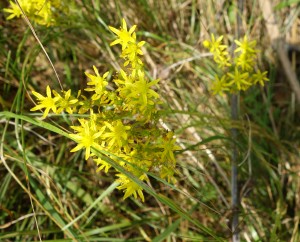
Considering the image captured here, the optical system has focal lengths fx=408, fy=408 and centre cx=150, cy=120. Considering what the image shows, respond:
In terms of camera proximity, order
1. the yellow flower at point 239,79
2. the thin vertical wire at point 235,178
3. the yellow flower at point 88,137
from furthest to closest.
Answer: the thin vertical wire at point 235,178
the yellow flower at point 239,79
the yellow flower at point 88,137

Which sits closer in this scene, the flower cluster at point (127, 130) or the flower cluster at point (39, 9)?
the flower cluster at point (127, 130)

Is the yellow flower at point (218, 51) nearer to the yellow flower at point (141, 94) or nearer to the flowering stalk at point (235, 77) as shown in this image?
the flowering stalk at point (235, 77)

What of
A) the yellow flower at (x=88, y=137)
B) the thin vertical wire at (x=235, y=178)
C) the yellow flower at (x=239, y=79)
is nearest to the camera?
the yellow flower at (x=88, y=137)

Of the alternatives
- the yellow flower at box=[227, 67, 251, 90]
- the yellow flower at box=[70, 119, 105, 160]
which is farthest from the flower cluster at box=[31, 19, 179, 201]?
the yellow flower at box=[227, 67, 251, 90]

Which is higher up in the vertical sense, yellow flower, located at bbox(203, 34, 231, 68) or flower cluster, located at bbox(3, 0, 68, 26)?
flower cluster, located at bbox(3, 0, 68, 26)

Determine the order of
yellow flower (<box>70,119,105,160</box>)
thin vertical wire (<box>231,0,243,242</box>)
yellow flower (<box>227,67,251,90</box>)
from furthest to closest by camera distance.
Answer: thin vertical wire (<box>231,0,243,242</box>) → yellow flower (<box>227,67,251,90</box>) → yellow flower (<box>70,119,105,160</box>)

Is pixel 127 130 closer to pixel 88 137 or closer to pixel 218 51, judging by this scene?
pixel 88 137

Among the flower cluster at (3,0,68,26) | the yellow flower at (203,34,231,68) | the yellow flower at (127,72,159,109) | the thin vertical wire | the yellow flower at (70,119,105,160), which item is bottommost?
the thin vertical wire

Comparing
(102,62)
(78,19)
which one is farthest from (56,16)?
(102,62)

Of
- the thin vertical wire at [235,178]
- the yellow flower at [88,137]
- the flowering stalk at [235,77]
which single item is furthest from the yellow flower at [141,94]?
the thin vertical wire at [235,178]

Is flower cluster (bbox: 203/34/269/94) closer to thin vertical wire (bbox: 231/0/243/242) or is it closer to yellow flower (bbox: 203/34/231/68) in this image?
yellow flower (bbox: 203/34/231/68)

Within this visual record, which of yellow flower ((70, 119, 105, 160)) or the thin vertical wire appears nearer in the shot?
yellow flower ((70, 119, 105, 160))
